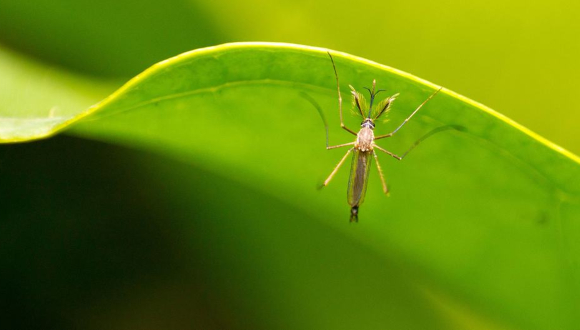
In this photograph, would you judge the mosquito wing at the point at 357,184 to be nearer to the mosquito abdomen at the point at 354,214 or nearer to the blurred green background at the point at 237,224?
the mosquito abdomen at the point at 354,214

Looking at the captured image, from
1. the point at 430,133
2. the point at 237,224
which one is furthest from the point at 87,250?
the point at 430,133

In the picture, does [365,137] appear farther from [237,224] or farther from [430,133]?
[430,133]

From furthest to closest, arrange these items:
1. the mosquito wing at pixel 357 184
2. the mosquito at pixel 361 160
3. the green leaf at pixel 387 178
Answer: the mosquito wing at pixel 357 184 → the mosquito at pixel 361 160 → the green leaf at pixel 387 178

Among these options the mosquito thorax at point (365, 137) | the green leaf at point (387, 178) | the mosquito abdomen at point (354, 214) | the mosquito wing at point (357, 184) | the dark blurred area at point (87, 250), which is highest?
the mosquito thorax at point (365, 137)

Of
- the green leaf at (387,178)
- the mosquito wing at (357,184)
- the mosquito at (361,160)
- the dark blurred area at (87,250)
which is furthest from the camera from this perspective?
the dark blurred area at (87,250)

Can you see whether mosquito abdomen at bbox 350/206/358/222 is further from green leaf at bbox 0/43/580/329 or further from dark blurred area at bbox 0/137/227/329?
dark blurred area at bbox 0/137/227/329

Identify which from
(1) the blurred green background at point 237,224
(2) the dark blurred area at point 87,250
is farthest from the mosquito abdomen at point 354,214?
(2) the dark blurred area at point 87,250

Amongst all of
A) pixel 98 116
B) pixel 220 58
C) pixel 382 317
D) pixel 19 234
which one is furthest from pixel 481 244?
pixel 19 234
